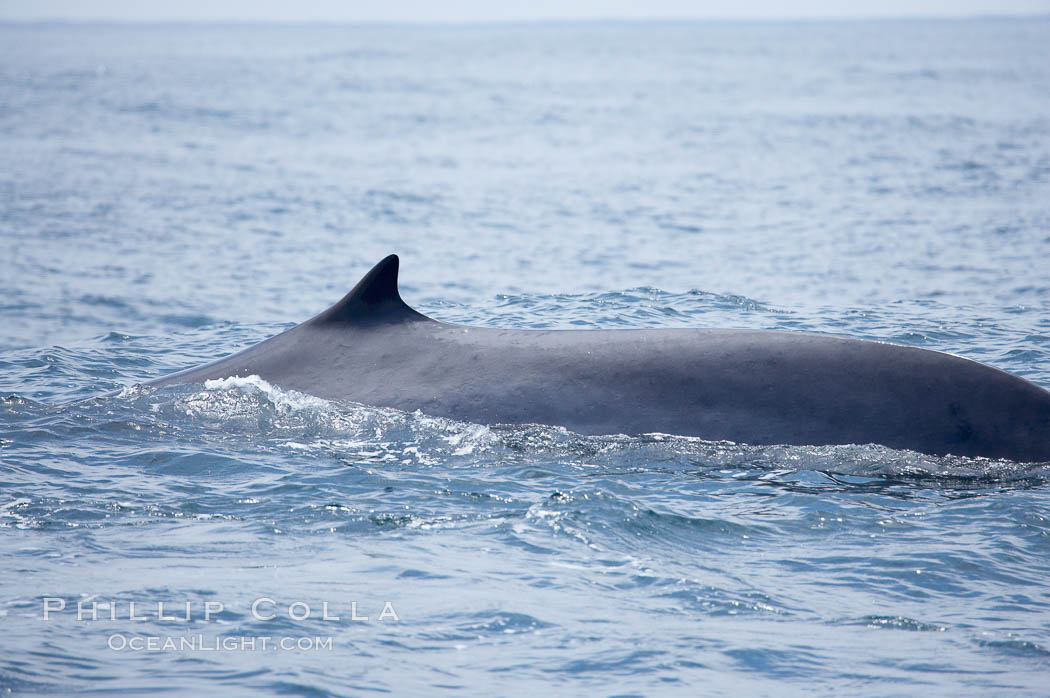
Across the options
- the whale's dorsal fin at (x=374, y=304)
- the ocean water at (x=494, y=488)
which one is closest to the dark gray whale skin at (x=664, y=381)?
the whale's dorsal fin at (x=374, y=304)

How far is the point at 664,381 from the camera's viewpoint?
855 cm

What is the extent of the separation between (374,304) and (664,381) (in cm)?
260

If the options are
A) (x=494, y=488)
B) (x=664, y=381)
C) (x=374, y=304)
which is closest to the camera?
(x=494, y=488)

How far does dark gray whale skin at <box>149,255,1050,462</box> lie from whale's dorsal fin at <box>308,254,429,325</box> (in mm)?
12

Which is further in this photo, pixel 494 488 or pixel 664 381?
pixel 664 381

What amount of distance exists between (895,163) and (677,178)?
7239mm

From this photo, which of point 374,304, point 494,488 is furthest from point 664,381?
point 374,304

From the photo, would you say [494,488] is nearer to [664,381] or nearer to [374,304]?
[664,381]

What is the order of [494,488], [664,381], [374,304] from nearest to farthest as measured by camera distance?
[494,488]
[664,381]
[374,304]

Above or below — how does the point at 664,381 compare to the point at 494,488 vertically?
above

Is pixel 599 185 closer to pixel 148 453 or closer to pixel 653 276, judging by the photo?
pixel 653 276

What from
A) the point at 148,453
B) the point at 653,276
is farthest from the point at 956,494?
the point at 653,276

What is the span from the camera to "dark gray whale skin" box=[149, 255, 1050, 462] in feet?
26.1

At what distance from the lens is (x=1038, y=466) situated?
787cm
